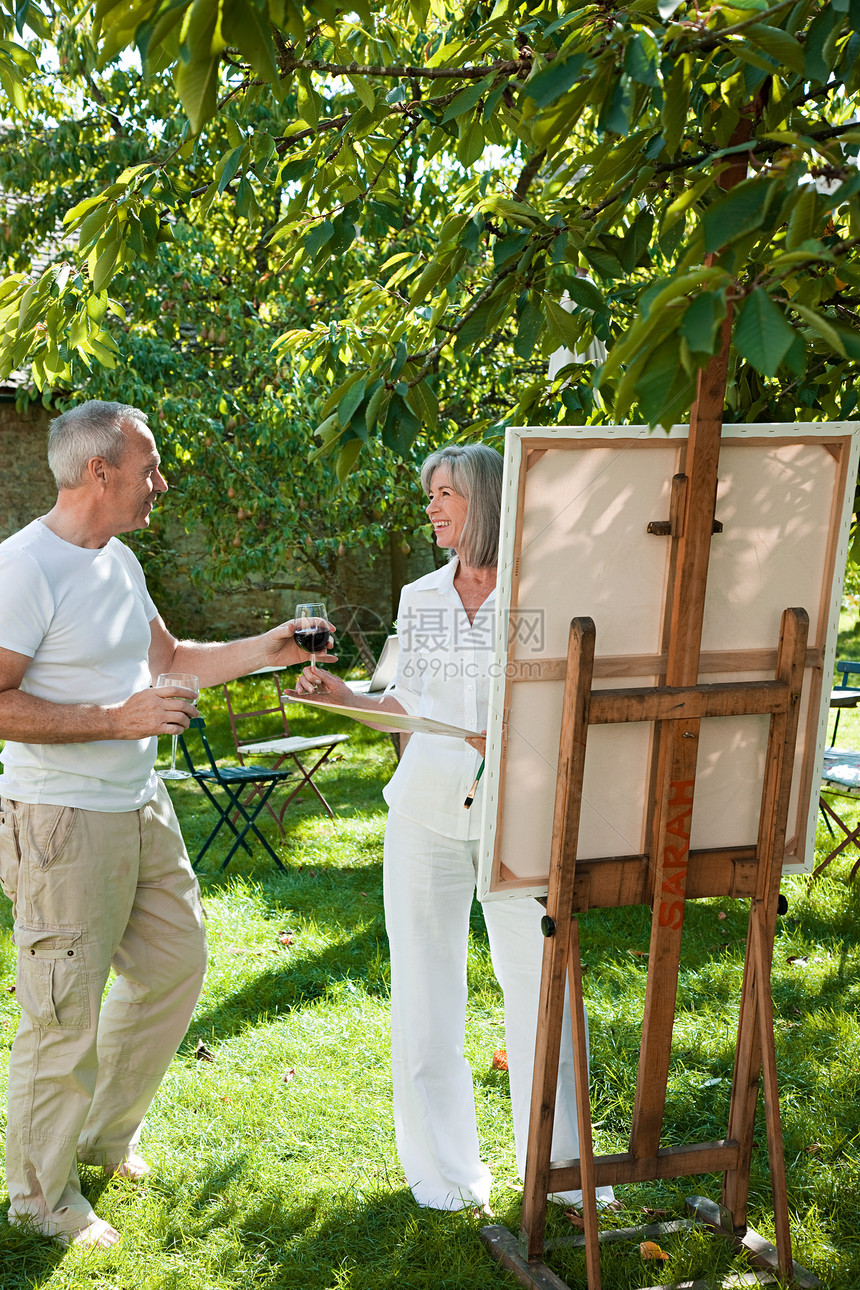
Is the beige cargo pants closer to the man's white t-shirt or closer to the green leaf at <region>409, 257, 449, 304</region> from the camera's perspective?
the man's white t-shirt

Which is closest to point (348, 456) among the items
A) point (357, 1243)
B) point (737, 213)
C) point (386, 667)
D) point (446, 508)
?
point (446, 508)

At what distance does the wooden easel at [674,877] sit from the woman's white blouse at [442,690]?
0.53 meters

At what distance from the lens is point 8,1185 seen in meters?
2.81

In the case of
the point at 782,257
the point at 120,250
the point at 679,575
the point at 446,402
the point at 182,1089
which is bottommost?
the point at 182,1089

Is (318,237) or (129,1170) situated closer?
(318,237)

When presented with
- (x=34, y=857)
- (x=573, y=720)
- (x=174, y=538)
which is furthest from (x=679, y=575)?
(x=174, y=538)

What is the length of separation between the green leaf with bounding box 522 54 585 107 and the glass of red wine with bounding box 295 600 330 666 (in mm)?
1569

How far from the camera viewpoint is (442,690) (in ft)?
9.48

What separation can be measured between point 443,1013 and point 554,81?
2251 mm

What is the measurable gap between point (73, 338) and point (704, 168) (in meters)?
1.79

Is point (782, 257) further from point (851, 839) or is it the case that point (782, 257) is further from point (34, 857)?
point (851, 839)

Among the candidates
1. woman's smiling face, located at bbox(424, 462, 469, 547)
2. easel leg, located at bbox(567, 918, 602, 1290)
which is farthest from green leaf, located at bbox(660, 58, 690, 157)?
easel leg, located at bbox(567, 918, 602, 1290)

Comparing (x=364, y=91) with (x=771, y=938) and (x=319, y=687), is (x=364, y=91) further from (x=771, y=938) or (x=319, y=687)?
(x=771, y=938)

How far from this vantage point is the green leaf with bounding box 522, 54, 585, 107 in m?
1.79
